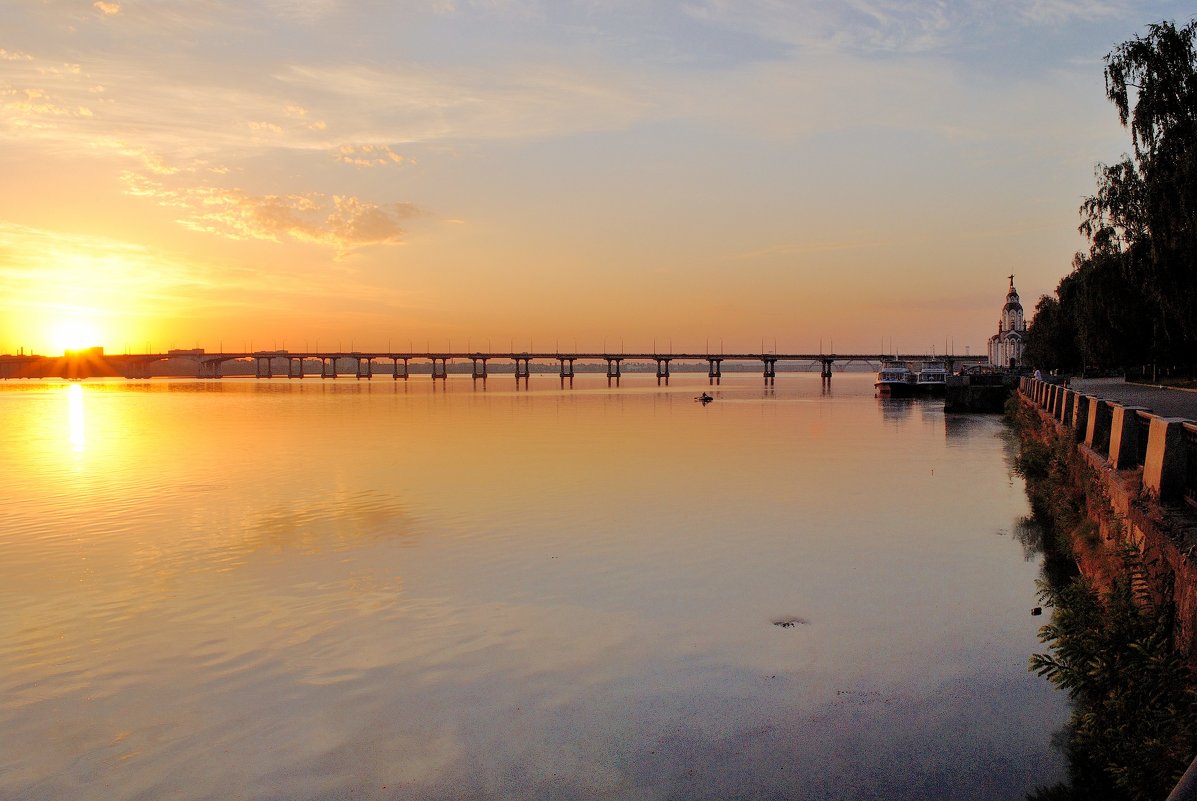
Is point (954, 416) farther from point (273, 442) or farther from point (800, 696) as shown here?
point (800, 696)

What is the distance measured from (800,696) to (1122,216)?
3401cm

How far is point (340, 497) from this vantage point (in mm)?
28547

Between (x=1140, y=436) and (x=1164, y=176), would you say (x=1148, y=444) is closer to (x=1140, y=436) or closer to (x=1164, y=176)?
(x=1140, y=436)

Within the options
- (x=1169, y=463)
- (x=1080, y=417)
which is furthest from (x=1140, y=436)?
(x=1080, y=417)

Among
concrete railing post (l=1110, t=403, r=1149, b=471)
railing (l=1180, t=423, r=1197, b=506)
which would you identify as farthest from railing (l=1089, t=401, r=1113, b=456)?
railing (l=1180, t=423, r=1197, b=506)

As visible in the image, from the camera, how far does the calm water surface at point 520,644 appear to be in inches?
358

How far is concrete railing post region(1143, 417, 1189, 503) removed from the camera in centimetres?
1083

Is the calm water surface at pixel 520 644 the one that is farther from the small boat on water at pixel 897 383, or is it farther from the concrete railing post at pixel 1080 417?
the small boat on water at pixel 897 383

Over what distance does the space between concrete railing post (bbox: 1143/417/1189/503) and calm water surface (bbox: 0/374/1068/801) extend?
273 cm

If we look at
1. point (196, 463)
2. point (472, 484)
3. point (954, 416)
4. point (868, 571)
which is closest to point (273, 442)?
point (196, 463)

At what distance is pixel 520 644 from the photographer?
13.0 m

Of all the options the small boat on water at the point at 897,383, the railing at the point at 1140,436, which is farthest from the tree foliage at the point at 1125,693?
the small boat on water at the point at 897,383

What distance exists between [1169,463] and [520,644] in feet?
28.0

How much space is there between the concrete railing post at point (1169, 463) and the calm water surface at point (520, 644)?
2.73 meters
